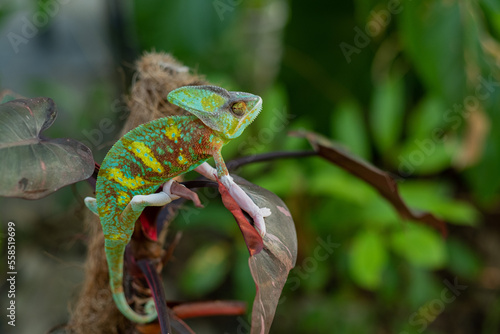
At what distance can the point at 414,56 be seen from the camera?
2.82ft

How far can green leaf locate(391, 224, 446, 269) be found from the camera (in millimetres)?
1067

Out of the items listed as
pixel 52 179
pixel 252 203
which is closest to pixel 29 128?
pixel 52 179

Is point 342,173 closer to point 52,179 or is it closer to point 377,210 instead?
point 377,210

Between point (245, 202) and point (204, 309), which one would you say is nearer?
point (245, 202)

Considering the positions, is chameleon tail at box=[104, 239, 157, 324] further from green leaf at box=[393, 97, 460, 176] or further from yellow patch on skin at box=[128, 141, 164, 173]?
green leaf at box=[393, 97, 460, 176]

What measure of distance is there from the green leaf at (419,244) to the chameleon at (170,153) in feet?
2.72

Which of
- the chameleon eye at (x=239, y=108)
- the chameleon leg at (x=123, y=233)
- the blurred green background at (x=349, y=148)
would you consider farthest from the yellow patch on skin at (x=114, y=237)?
the blurred green background at (x=349, y=148)

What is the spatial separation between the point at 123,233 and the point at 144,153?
60mm

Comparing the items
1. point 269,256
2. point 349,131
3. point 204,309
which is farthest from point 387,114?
point 269,256

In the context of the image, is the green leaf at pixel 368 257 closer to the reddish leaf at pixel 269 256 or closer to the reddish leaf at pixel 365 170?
the reddish leaf at pixel 365 170

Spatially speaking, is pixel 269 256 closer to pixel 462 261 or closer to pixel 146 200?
pixel 146 200

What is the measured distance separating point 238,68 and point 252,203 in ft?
4.45

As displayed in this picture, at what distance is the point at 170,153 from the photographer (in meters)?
0.29

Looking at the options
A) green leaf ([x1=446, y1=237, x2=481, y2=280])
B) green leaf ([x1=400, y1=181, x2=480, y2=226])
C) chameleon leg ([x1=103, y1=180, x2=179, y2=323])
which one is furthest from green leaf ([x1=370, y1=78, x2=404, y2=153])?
chameleon leg ([x1=103, y1=180, x2=179, y2=323])
